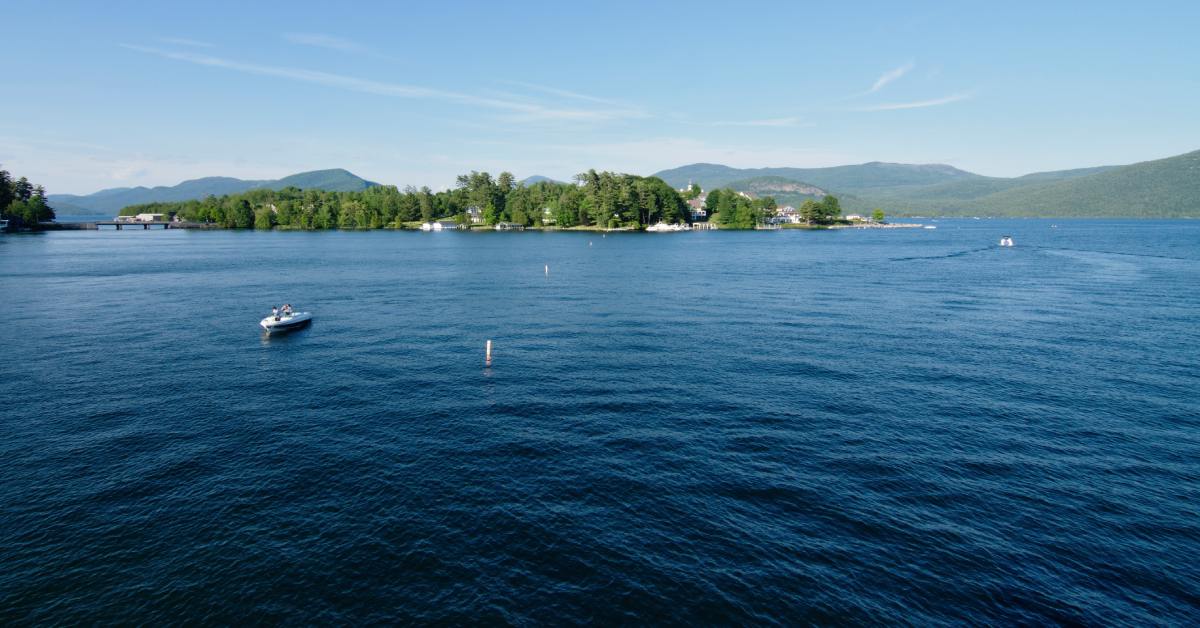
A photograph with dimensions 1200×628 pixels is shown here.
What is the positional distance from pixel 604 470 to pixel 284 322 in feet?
180

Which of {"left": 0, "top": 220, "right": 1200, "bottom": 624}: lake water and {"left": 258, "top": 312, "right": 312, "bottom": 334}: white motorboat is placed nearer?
{"left": 0, "top": 220, "right": 1200, "bottom": 624}: lake water

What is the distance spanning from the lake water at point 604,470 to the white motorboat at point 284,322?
2.07m

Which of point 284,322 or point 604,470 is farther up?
point 284,322

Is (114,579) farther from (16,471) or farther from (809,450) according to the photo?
(809,450)

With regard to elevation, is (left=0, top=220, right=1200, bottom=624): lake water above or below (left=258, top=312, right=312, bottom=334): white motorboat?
below

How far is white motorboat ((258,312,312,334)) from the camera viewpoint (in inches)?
2783

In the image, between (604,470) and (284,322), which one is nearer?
(604,470)

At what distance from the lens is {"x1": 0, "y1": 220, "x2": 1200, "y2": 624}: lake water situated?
25.0 metres

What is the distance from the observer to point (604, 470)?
35562 millimetres

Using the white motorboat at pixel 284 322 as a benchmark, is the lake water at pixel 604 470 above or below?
below

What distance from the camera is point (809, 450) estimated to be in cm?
3816

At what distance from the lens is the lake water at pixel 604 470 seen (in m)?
25.0

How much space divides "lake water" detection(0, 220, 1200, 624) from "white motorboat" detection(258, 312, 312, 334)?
207 cm

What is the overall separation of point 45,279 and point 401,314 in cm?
8711
